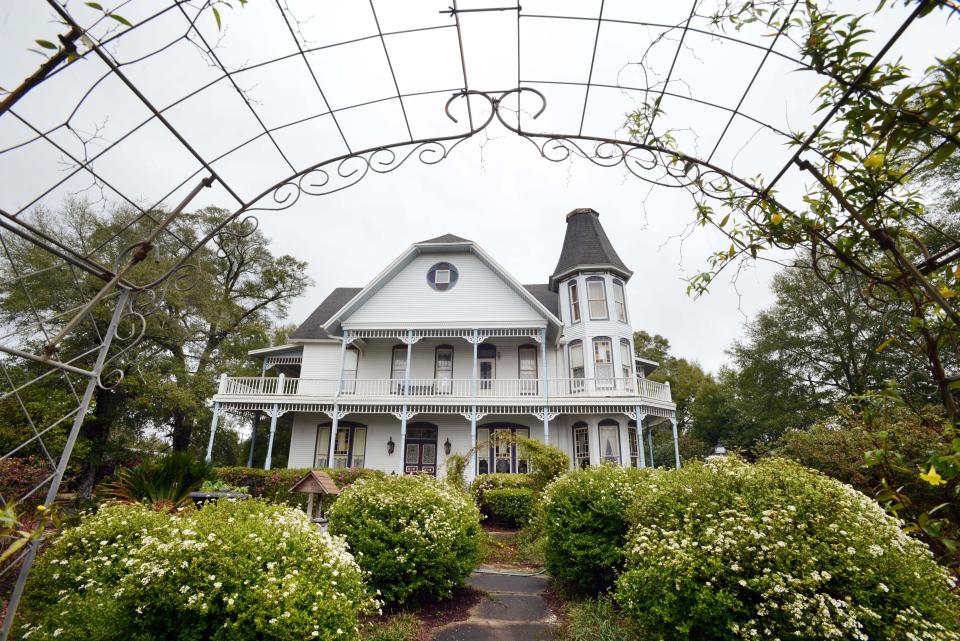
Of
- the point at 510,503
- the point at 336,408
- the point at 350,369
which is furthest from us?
the point at 350,369

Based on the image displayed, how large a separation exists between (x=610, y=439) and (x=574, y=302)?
5.55 m

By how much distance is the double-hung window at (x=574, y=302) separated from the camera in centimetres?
1888

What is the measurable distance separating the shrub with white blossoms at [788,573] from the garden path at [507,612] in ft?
5.94

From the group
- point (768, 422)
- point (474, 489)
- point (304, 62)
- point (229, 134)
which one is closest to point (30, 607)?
point (229, 134)

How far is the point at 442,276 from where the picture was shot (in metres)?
19.1

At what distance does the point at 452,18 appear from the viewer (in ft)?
8.86

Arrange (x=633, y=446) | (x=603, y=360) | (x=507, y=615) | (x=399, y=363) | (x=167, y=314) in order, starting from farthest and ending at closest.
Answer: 1. (x=399, y=363)
2. (x=633, y=446)
3. (x=603, y=360)
4. (x=167, y=314)
5. (x=507, y=615)

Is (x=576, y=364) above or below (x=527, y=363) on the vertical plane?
below

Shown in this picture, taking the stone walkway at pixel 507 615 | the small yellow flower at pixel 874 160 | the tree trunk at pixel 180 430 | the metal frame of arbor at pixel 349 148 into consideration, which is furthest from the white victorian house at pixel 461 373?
the small yellow flower at pixel 874 160

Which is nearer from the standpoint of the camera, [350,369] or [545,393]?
[545,393]

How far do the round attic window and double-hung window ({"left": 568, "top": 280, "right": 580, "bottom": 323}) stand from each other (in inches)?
186

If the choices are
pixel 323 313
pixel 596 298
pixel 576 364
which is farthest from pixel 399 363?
pixel 596 298

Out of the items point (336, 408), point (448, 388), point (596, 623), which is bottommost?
point (596, 623)

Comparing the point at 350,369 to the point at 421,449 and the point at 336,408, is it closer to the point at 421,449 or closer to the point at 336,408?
the point at 336,408
